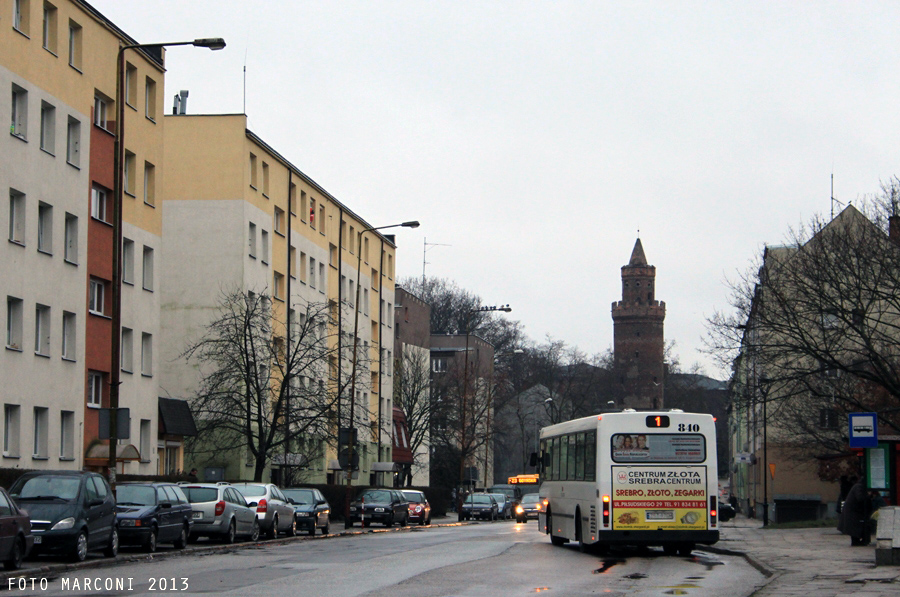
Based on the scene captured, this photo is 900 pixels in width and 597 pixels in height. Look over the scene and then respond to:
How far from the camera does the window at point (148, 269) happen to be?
43.7m

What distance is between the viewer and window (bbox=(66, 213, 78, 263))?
37750 millimetres

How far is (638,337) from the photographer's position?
140250 millimetres

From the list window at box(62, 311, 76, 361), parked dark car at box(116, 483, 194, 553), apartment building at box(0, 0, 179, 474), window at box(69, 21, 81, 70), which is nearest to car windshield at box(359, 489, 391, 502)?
apartment building at box(0, 0, 179, 474)

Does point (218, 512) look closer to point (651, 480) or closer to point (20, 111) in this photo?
point (651, 480)

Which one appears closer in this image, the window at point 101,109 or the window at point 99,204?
the window at point 99,204

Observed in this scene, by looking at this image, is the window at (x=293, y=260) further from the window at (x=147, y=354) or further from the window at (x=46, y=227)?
the window at (x=46, y=227)

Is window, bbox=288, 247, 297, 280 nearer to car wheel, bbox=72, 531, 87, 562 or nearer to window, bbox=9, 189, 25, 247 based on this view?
window, bbox=9, 189, 25, 247

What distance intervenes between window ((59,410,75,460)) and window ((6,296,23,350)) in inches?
125

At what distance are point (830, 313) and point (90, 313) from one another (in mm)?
22200

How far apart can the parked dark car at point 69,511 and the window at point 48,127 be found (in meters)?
17.1

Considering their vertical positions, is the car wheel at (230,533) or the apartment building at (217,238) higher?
the apartment building at (217,238)

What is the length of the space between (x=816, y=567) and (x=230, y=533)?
13994 millimetres

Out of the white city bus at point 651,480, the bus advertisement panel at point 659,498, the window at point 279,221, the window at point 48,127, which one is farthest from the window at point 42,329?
the window at point 279,221

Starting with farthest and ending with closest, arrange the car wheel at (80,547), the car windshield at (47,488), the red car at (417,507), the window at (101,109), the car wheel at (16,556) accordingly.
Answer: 1. the red car at (417,507)
2. the window at (101,109)
3. the car windshield at (47,488)
4. the car wheel at (80,547)
5. the car wheel at (16,556)
